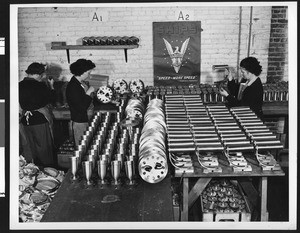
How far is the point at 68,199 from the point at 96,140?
67 centimetres

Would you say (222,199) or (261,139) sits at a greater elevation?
(261,139)

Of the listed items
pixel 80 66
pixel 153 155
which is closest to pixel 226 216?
pixel 153 155

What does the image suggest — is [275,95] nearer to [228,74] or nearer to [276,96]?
[276,96]

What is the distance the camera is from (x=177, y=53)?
580 cm

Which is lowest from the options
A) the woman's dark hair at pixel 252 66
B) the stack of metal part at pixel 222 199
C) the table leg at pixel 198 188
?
the stack of metal part at pixel 222 199

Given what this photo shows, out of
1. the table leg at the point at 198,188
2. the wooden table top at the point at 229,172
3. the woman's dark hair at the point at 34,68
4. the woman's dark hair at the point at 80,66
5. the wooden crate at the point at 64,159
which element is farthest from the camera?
the woman's dark hair at the point at 34,68

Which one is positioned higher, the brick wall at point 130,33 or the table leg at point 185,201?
the brick wall at point 130,33

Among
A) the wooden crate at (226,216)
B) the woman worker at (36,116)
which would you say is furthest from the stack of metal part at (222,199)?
the woman worker at (36,116)

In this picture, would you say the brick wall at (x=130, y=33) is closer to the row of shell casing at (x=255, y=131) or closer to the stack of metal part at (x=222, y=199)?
the row of shell casing at (x=255, y=131)

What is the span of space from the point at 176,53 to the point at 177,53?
14 mm

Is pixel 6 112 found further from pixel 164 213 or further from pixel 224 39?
pixel 224 39

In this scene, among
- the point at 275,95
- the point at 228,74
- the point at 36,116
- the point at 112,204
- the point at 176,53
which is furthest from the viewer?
the point at 176,53

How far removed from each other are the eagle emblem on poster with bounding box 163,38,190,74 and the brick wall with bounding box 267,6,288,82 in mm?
1156

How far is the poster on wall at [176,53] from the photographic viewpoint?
5.72 meters
